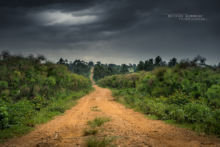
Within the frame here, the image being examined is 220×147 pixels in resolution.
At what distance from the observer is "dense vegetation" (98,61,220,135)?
6290mm

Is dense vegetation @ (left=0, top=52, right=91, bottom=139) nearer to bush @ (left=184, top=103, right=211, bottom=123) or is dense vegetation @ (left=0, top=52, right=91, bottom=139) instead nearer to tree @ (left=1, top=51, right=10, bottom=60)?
tree @ (left=1, top=51, right=10, bottom=60)

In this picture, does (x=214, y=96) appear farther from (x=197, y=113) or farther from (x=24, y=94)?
(x=24, y=94)

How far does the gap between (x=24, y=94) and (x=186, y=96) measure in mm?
9790

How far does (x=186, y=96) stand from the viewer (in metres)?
8.48

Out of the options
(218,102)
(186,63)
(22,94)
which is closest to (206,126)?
(218,102)

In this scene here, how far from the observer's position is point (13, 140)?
15.9 ft

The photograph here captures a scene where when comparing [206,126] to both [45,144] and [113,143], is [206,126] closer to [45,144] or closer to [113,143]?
[113,143]

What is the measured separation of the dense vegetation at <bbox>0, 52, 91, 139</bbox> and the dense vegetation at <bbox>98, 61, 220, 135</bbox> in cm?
611

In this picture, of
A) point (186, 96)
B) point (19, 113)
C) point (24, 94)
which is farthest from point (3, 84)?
point (186, 96)

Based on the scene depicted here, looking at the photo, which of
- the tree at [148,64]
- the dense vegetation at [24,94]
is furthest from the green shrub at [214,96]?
the tree at [148,64]

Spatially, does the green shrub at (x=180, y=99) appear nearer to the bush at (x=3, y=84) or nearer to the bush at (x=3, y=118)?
the bush at (x=3, y=118)

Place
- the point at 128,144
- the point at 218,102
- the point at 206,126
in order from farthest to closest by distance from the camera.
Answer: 1. the point at 218,102
2. the point at 206,126
3. the point at 128,144

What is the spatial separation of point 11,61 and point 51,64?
413 centimetres

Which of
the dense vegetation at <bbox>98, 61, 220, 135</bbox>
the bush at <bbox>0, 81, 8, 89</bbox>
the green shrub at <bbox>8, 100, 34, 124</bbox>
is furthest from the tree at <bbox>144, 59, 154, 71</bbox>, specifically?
the green shrub at <bbox>8, 100, 34, 124</bbox>
